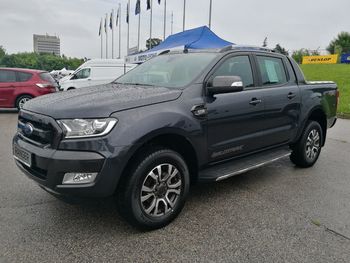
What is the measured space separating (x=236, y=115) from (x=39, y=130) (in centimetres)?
208

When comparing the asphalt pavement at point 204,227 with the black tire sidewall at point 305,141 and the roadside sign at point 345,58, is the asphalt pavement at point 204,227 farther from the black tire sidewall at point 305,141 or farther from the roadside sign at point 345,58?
the roadside sign at point 345,58

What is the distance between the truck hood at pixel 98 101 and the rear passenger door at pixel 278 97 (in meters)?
1.51

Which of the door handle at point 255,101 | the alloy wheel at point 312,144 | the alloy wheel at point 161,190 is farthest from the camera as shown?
the alloy wheel at point 312,144

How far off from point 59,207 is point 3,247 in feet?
2.82

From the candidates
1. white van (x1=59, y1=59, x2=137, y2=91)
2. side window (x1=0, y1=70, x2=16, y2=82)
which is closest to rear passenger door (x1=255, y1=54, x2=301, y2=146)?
side window (x1=0, y1=70, x2=16, y2=82)

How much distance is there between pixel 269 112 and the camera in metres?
4.32

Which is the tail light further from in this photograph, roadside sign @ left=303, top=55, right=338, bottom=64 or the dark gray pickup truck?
roadside sign @ left=303, top=55, right=338, bottom=64

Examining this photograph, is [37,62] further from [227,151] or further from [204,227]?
[204,227]

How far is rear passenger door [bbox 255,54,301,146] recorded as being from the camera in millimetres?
4352

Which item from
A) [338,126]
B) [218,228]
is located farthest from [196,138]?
[338,126]

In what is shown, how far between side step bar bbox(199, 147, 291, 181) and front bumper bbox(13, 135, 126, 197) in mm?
1117

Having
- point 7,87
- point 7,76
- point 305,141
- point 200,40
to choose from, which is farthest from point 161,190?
point 200,40

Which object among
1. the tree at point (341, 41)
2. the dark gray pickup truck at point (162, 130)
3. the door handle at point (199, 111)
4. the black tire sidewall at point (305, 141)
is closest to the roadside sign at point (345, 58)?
the tree at point (341, 41)

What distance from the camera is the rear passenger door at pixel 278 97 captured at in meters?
4.35
